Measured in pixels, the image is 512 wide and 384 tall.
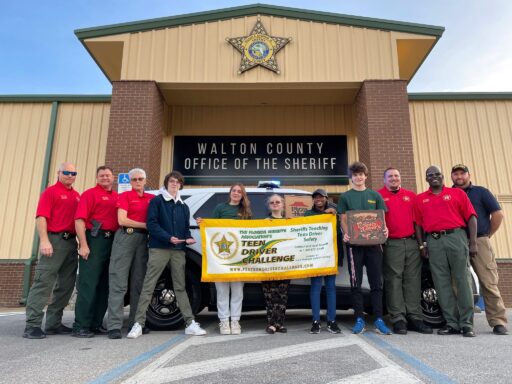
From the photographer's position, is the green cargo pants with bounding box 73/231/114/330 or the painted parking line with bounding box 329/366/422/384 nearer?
the painted parking line with bounding box 329/366/422/384

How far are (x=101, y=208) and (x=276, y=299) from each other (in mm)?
2416

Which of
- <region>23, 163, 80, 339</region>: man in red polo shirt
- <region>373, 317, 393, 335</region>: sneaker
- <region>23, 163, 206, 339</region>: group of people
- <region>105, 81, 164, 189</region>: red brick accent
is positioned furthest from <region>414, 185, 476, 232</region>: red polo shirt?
<region>105, 81, 164, 189</region>: red brick accent

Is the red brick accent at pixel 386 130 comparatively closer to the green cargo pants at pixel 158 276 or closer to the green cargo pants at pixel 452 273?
the green cargo pants at pixel 452 273

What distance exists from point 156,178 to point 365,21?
6.36 m

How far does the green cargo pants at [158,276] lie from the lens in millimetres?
4496

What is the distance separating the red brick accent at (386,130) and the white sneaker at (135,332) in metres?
5.95

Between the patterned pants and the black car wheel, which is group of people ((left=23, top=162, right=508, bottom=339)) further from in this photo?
the black car wheel

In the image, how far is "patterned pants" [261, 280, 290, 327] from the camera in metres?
4.57

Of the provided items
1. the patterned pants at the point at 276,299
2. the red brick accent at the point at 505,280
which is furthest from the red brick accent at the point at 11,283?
the red brick accent at the point at 505,280

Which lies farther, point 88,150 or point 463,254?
point 88,150

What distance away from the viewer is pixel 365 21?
362 inches

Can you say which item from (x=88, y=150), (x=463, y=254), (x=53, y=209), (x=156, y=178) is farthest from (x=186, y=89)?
(x=463, y=254)

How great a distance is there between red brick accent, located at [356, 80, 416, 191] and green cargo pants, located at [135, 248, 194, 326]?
5380 mm

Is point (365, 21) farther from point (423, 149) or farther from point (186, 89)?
point (186, 89)
